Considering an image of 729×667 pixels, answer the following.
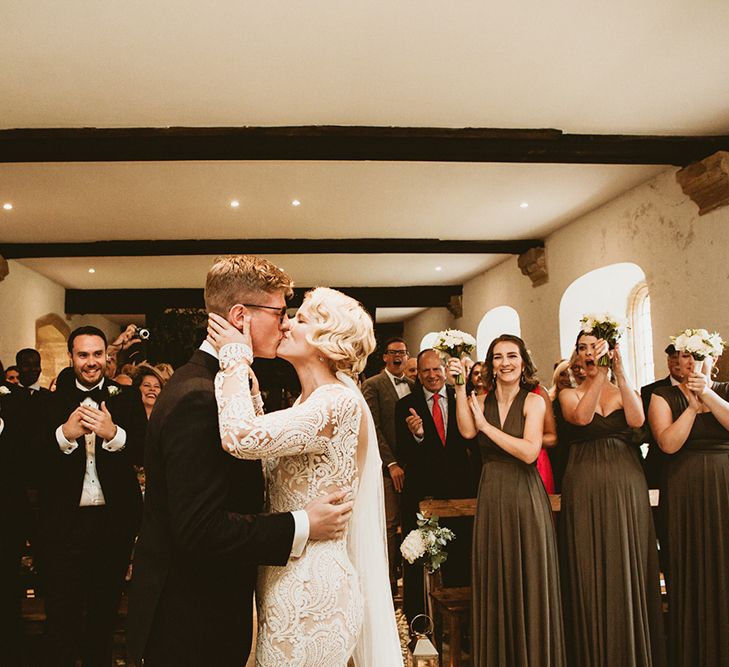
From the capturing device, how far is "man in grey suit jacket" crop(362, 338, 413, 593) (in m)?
6.16

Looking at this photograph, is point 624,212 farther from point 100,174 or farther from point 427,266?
point 100,174

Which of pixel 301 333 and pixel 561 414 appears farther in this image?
pixel 561 414

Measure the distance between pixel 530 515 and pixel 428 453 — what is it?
5.41ft

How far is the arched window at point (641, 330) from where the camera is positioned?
9406mm

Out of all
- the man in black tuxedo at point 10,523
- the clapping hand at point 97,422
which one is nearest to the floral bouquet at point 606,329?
the clapping hand at point 97,422

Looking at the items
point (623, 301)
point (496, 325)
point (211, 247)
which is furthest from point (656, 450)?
point (496, 325)

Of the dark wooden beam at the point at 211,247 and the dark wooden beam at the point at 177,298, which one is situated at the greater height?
the dark wooden beam at the point at 177,298

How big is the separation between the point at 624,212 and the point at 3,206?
7.84 metres

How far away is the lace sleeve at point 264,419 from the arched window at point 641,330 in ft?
26.9

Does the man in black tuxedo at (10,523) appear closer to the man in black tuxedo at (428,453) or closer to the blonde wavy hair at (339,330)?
the blonde wavy hair at (339,330)

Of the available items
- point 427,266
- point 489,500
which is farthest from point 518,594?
point 427,266

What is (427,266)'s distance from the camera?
44.2 feet

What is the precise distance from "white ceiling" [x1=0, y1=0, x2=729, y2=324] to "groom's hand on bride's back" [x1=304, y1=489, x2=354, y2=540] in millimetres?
3424

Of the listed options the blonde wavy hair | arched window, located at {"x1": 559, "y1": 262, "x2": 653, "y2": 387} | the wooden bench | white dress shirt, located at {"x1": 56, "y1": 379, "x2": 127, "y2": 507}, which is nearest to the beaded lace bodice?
the blonde wavy hair
